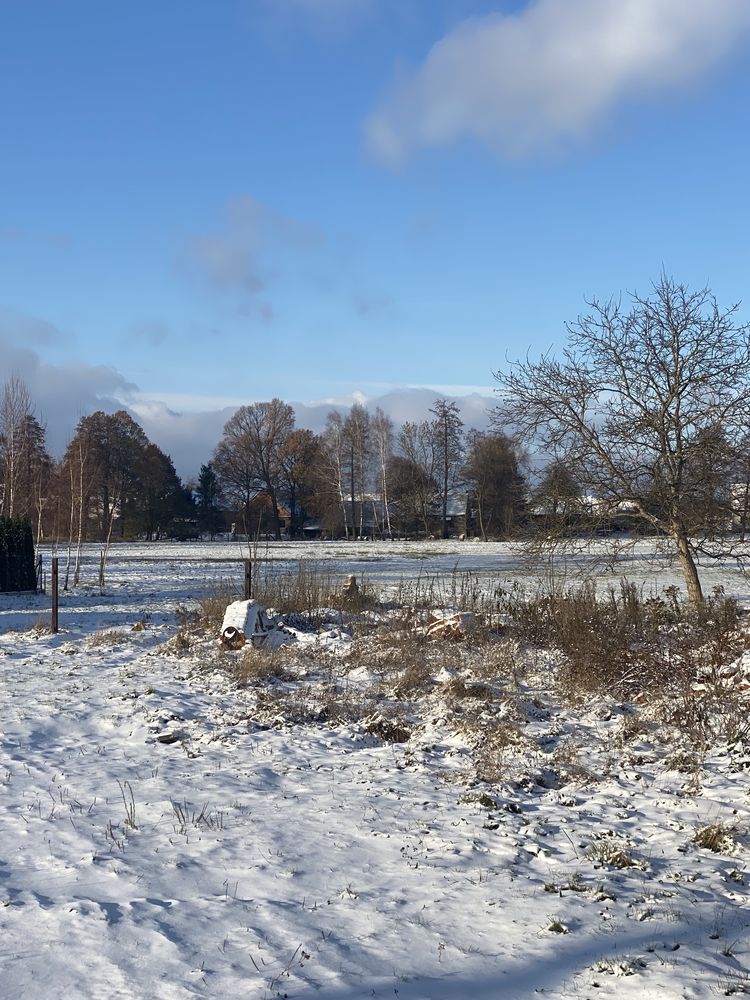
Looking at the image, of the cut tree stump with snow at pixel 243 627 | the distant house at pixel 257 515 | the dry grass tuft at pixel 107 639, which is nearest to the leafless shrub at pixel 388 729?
the cut tree stump with snow at pixel 243 627

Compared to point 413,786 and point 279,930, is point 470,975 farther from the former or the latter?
point 413,786

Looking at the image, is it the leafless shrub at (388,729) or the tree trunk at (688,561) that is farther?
the tree trunk at (688,561)

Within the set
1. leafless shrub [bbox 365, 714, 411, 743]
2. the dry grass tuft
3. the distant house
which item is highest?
the distant house

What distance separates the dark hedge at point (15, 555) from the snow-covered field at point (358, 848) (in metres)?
13.9

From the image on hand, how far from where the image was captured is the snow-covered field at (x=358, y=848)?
4250 mm

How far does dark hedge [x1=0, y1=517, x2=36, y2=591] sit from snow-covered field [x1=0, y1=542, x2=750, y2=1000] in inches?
549

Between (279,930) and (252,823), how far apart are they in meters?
1.73

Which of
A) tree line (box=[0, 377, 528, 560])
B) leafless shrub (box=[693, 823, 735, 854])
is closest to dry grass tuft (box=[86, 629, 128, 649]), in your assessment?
leafless shrub (box=[693, 823, 735, 854])

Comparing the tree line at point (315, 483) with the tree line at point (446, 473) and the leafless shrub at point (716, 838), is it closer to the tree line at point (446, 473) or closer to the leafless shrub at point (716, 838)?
the tree line at point (446, 473)

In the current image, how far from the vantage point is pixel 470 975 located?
419cm

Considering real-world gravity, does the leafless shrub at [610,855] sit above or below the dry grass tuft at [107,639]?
below

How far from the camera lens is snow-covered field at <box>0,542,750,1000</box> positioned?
13.9 ft

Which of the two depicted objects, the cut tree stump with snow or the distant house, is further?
the distant house

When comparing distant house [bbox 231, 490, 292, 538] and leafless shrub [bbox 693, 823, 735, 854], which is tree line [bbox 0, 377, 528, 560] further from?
leafless shrub [bbox 693, 823, 735, 854]
